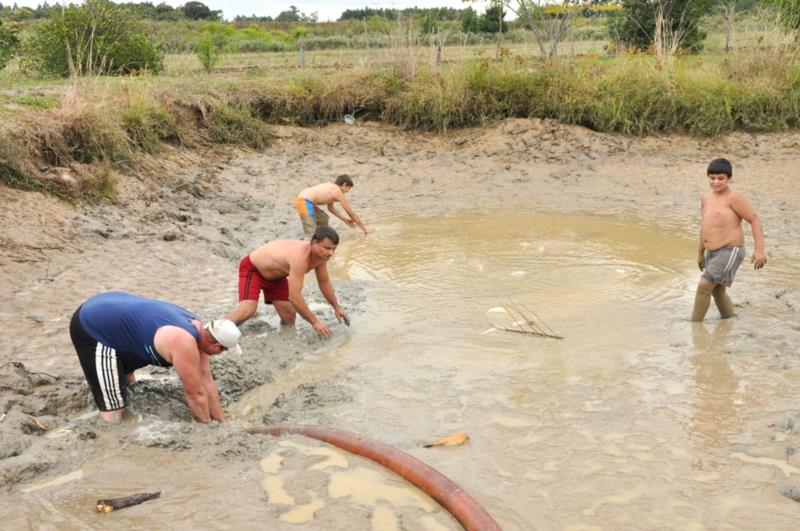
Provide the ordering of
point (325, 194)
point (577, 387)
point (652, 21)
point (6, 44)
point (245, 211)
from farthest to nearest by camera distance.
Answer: point (652, 21), point (6, 44), point (245, 211), point (325, 194), point (577, 387)

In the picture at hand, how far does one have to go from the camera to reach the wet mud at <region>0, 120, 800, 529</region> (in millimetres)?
4164

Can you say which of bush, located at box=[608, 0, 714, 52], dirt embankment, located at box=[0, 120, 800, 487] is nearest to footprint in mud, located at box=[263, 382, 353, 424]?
dirt embankment, located at box=[0, 120, 800, 487]

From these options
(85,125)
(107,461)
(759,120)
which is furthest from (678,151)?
(107,461)

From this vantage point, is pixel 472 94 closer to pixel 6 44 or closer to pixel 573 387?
pixel 6 44

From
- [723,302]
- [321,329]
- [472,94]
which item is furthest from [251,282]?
[472,94]

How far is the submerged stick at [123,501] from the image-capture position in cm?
389

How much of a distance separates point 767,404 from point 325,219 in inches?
261

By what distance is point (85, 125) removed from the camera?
10.2 meters

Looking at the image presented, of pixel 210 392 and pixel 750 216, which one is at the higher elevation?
pixel 750 216

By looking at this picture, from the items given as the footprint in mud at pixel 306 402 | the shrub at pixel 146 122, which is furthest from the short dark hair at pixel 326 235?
the shrub at pixel 146 122

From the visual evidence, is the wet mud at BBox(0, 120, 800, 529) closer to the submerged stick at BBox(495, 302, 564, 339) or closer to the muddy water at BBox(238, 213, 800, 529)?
the muddy water at BBox(238, 213, 800, 529)

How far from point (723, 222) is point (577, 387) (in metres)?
2.20

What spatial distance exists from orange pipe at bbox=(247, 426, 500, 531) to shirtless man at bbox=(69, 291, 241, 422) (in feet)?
1.91

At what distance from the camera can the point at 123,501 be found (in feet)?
12.9
